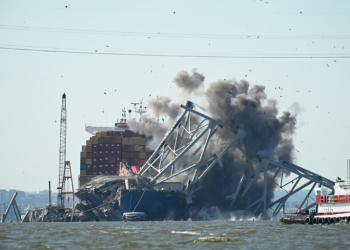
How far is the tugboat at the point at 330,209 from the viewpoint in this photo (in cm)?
9644

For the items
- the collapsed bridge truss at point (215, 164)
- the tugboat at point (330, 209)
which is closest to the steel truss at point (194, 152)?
the collapsed bridge truss at point (215, 164)

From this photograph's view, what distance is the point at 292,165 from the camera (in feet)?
480

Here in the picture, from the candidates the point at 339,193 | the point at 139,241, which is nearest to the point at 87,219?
the point at 339,193

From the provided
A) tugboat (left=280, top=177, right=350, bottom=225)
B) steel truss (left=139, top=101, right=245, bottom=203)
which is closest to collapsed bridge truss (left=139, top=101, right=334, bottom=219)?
steel truss (left=139, top=101, right=245, bottom=203)

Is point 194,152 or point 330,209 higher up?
point 194,152

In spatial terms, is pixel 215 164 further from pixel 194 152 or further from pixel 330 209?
pixel 330 209

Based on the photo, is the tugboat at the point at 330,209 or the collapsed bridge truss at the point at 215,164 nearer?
the tugboat at the point at 330,209

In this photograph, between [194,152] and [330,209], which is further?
[194,152]

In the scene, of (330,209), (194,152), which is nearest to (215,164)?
(194,152)

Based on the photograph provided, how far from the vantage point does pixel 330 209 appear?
99312 mm

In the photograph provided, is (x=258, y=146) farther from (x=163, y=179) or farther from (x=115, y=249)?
(x=115, y=249)

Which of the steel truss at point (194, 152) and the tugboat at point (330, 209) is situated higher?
the steel truss at point (194, 152)

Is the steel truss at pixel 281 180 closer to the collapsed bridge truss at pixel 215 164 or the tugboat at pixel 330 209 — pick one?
the collapsed bridge truss at pixel 215 164

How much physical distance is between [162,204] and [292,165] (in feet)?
78.5
